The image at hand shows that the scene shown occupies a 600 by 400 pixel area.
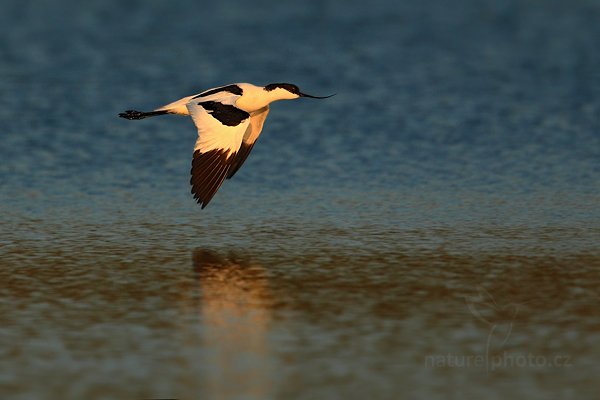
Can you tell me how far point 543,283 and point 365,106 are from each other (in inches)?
350

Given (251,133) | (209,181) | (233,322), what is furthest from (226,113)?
(233,322)

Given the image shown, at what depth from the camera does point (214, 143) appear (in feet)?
38.0

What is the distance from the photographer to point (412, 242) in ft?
39.1

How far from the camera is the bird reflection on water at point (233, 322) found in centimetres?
802

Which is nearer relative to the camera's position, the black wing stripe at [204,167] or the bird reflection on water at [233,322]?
the bird reflection on water at [233,322]

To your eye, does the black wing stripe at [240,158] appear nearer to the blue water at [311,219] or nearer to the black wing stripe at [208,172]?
the blue water at [311,219]

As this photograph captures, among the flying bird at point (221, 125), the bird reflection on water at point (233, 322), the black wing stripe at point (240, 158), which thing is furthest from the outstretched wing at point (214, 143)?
the black wing stripe at point (240, 158)

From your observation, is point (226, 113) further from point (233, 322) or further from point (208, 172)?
point (233, 322)

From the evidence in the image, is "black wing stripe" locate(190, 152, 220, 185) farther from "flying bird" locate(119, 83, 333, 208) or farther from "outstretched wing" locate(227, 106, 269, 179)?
"outstretched wing" locate(227, 106, 269, 179)

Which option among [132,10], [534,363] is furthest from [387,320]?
[132,10]

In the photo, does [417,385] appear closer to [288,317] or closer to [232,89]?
[288,317]

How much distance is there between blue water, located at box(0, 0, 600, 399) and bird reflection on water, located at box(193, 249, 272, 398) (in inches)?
1.0

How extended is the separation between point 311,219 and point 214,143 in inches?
65.8

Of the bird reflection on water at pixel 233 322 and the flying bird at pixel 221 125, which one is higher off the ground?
the flying bird at pixel 221 125
